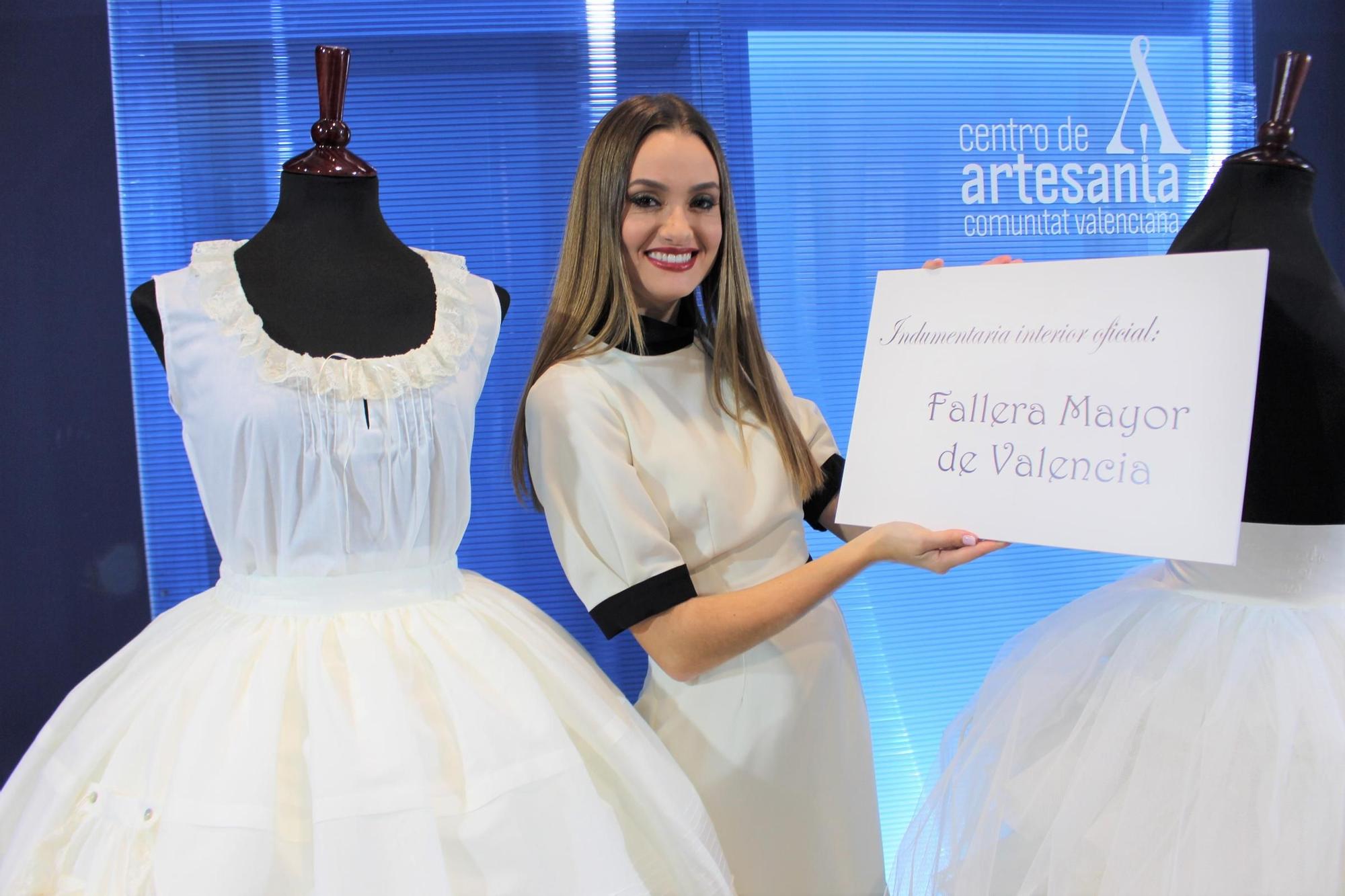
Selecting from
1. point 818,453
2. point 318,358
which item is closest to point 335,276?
point 318,358

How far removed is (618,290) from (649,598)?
0.44m

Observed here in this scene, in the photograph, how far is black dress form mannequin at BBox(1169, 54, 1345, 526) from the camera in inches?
49.2

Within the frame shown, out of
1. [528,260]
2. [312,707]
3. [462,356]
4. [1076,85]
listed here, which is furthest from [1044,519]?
[1076,85]

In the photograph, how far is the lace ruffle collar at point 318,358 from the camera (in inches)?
45.7

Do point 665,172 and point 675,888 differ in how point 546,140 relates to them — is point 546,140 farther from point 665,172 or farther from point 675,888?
point 675,888

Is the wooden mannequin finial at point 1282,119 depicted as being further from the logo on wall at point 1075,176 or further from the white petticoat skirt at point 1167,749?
the logo on wall at point 1075,176

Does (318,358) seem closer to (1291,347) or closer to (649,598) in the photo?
(649,598)

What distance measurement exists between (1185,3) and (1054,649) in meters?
1.69

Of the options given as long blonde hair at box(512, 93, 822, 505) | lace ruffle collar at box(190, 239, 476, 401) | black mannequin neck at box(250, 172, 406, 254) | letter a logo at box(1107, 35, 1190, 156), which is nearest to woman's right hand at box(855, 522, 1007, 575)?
long blonde hair at box(512, 93, 822, 505)

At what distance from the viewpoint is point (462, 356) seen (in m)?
1.27

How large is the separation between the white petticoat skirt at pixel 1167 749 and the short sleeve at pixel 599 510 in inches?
19.1

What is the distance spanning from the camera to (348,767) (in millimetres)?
1038

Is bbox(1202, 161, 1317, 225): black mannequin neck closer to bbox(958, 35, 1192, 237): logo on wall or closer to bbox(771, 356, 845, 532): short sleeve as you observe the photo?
bbox(771, 356, 845, 532): short sleeve

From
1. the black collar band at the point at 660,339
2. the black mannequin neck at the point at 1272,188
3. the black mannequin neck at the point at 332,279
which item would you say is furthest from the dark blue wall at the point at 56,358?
the black mannequin neck at the point at 1272,188
